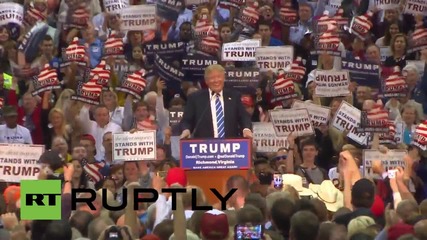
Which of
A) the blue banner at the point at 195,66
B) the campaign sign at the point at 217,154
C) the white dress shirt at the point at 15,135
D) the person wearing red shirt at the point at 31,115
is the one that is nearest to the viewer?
the campaign sign at the point at 217,154

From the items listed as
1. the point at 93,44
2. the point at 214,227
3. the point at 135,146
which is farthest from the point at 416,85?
the point at 214,227

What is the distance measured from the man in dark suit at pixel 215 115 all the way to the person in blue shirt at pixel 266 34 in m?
6.04

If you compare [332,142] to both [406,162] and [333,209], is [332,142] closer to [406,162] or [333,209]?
[406,162]

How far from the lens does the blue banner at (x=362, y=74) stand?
23344 mm

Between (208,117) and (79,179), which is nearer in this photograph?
(208,117)

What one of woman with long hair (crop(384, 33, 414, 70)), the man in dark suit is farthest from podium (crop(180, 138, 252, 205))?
woman with long hair (crop(384, 33, 414, 70))

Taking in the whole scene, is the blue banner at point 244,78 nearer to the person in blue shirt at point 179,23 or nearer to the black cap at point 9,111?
the person in blue shirt at point 179,23

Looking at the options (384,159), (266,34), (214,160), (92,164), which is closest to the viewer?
(214,160)

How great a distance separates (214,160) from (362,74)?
6.17 metres

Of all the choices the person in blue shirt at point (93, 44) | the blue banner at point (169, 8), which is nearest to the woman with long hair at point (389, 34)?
the blue banner at point (169, 8)

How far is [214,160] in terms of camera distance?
17.5 metres

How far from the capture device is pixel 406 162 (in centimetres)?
1889

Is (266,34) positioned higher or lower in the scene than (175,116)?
higher

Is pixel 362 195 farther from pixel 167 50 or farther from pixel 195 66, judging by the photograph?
pixel 167 50
